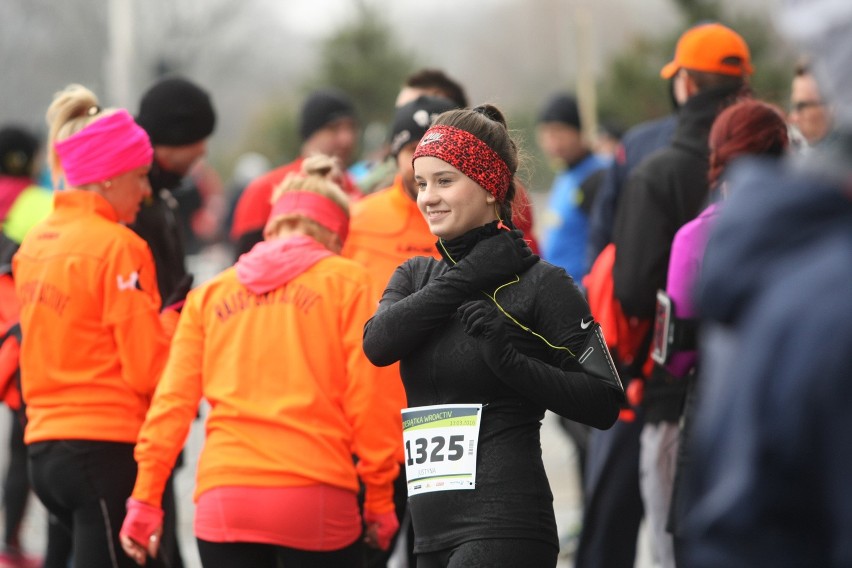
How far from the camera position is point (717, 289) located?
5.90ft

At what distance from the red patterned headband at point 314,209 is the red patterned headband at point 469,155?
98cm

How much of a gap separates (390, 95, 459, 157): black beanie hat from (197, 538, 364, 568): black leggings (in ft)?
6.39

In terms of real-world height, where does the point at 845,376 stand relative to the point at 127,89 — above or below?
below

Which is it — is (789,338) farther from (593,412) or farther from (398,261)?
(398,261)

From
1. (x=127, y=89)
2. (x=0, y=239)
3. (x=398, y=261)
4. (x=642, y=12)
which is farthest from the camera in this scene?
(x=642, y=12)

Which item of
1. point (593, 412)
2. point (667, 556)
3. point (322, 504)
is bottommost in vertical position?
point (667, 556)

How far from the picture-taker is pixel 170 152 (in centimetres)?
605

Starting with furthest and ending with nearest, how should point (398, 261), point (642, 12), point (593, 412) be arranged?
point (642, 12), point (398, 261), point (593, 412)

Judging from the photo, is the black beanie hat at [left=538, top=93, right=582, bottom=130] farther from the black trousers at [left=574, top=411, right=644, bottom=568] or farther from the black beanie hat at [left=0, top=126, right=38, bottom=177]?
the black trousers at [left=574, top=411, right=644, bottom=568]

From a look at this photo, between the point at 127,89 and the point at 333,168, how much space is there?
22407mm

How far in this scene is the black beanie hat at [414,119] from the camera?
5.62 m

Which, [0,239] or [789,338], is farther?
[0,239]

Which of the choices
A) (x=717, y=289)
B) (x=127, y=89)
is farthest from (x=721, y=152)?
(x=127, y=89)

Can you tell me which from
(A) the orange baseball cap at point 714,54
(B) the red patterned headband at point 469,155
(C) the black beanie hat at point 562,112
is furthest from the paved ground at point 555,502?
(B) the red patterned headband at point 469,155
